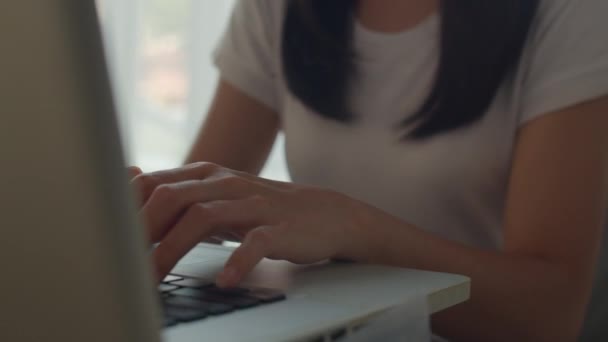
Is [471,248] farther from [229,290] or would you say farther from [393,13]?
[393,13]

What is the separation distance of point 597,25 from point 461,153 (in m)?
0.18

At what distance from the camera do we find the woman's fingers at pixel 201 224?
0.48 m

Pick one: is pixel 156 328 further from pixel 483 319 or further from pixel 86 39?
pixel 483 319

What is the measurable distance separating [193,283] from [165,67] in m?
1.60

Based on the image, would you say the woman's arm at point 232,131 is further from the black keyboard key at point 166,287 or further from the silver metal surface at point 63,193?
the silver metal surface at point 63,193

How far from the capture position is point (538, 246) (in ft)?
2.29

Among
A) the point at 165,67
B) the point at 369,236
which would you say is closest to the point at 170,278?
the point at 369,236

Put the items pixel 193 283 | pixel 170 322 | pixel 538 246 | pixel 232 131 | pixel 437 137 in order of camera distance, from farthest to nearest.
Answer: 1. pixel 232 131
2. pixel 437 137
3. pixel 538 246
4. pixel 193 283
5. pixel 170 322

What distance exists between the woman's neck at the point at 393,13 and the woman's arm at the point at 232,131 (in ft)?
0.62

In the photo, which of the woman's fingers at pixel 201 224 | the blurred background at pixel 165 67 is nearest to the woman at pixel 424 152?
the woman's fingers at pixel 201 224

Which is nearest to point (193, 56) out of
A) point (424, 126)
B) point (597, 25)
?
point (424, 126)

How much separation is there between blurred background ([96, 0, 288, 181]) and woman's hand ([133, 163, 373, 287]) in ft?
4.46

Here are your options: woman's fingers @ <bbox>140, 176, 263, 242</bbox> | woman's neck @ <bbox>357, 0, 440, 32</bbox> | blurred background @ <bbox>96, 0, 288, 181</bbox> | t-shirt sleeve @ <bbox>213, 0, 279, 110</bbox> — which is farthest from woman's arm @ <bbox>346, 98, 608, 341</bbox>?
blurred background @ <bbox>96, 0, 288, 181</bbox>

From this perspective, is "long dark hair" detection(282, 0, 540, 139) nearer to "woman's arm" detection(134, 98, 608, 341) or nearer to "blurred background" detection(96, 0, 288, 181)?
"woman's arm" detection(134, 98, 608, 341)
